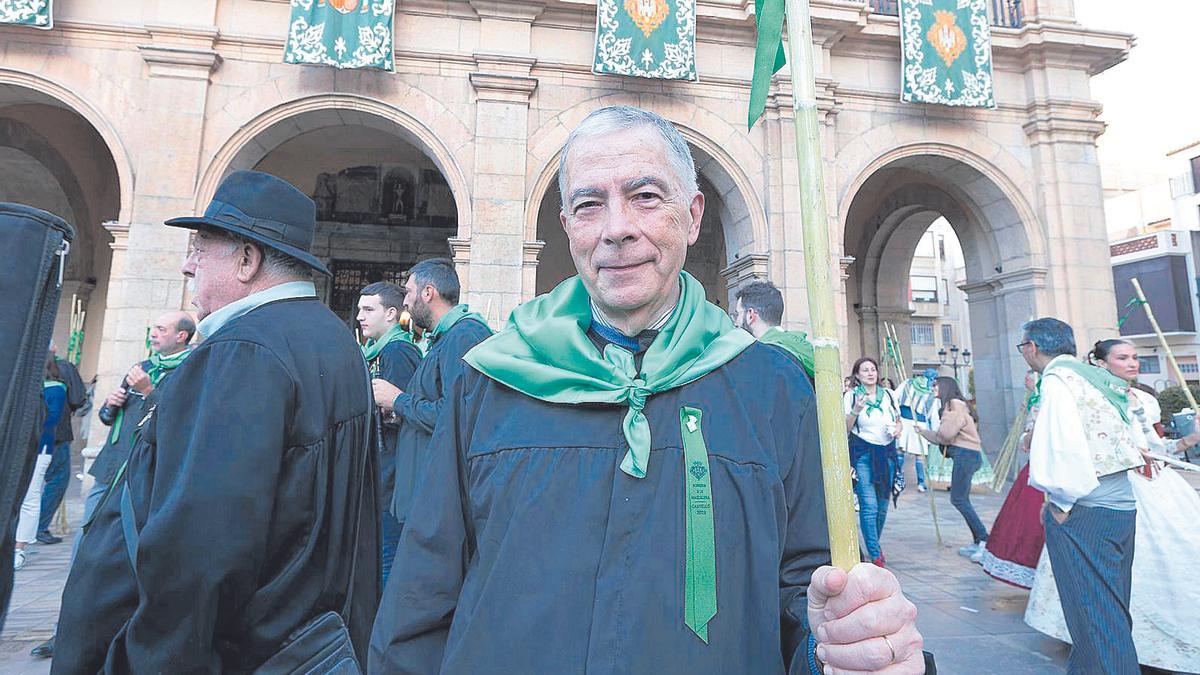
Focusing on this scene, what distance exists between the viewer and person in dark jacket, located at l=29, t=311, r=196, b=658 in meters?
3.77

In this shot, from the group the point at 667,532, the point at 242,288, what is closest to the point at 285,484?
the point at 242,288

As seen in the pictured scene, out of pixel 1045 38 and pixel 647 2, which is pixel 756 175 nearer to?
pixel 647 2

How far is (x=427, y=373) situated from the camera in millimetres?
3457

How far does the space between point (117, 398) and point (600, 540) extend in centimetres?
429

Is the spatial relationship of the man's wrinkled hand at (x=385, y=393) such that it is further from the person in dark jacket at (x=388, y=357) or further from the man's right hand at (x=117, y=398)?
the man's right hand at (x=117, y=398)

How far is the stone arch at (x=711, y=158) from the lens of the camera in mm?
9125

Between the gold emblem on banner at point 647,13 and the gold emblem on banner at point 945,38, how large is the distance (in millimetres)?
4574

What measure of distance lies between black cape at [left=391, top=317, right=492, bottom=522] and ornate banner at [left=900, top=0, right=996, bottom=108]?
31.7 ft

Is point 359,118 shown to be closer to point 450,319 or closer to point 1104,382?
point 450,319

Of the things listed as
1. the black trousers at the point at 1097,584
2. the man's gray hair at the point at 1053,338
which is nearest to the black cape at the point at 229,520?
the black trousers at the point at 1097,584

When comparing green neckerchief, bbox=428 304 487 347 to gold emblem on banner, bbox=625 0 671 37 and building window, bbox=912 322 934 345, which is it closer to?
gold emblem on banner, bbox=625 0 671 37

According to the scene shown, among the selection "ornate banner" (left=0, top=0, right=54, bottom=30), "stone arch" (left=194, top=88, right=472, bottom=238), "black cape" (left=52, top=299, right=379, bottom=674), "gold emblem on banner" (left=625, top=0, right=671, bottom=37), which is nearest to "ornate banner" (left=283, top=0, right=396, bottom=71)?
"stone arch" (left=194, top=88, right=472, bottom=238)

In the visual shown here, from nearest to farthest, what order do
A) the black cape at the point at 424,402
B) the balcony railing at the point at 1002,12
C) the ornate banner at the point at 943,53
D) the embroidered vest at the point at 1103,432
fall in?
the embroidered vest at the point at 1103,432 → the black cape at the point at 424,402 → the ornate banner at the point at 943,53 → the balcony railing at the point at 1002,12

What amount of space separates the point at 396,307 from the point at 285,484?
286cm
